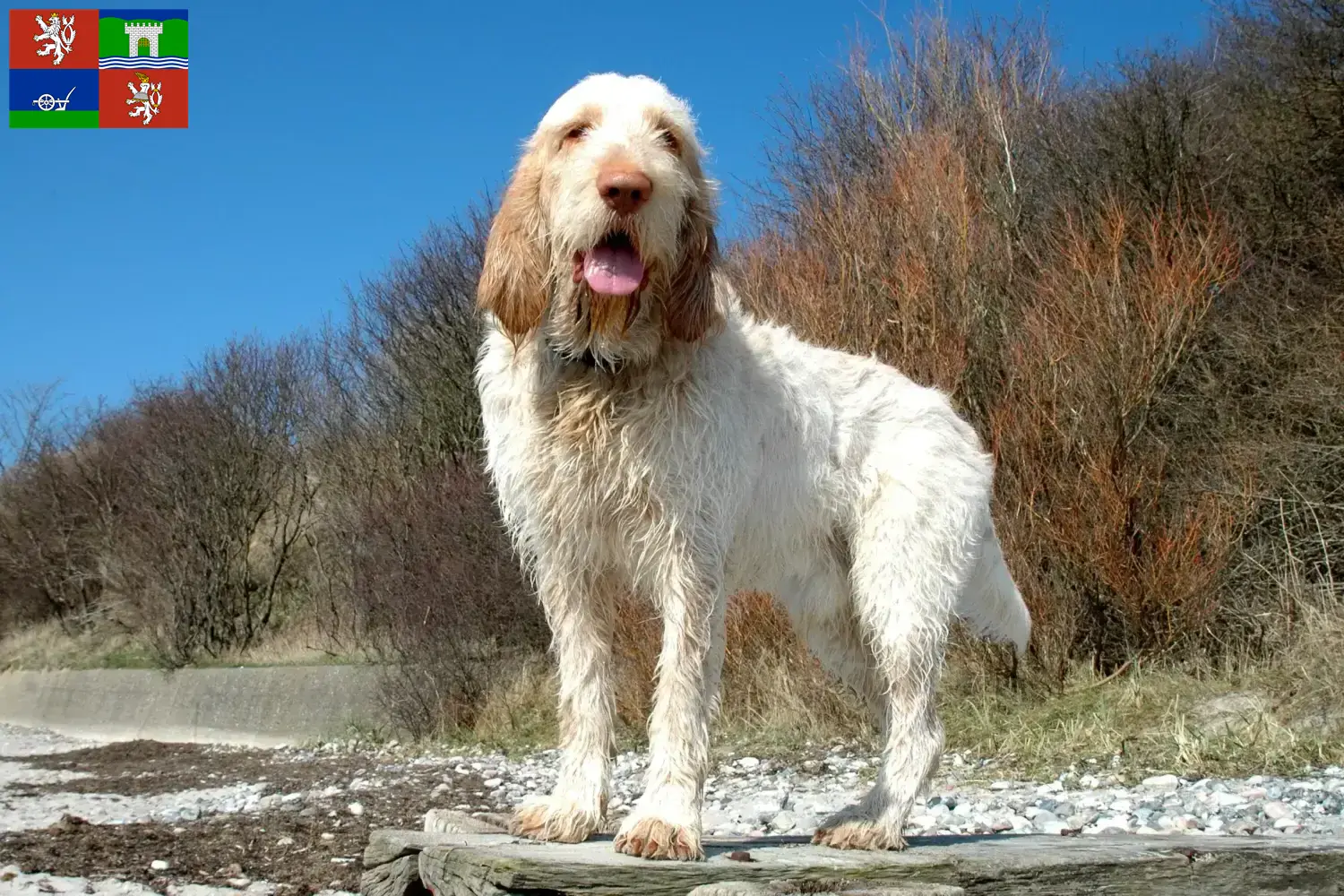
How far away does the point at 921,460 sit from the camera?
452 centimetres

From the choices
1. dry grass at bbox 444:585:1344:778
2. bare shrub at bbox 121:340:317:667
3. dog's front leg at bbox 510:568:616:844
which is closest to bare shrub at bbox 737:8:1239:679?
dry grass at bbox 444:585:1344:778

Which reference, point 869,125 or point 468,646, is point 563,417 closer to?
point 468,646

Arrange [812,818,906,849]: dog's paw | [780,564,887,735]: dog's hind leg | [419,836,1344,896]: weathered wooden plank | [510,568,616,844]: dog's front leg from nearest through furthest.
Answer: [419,836,1344,896]: weathered wooden plank → [510,568,616,844]: dog's front leg → [812,818,906,849]: dog's paw → [780,564,887,735]: dog's hind leg

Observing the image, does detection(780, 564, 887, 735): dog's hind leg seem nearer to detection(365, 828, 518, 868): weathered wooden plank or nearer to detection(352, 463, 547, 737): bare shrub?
detection(365, 828, 518, 868): weathered wooden plank

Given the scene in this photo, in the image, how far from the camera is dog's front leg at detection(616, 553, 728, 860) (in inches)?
144

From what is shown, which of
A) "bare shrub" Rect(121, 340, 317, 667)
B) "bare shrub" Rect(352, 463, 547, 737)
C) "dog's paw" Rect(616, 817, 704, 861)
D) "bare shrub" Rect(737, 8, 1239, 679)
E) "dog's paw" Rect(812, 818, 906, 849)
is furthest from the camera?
"bare shrub" Rect(121, 340, 317, 667)

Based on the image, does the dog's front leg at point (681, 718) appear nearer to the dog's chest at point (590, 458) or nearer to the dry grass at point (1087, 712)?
the dog's chest at point (590, 458)

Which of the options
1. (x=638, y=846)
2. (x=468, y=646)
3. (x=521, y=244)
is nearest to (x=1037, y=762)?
(x=638, y=846)

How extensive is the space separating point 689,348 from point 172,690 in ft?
63.8

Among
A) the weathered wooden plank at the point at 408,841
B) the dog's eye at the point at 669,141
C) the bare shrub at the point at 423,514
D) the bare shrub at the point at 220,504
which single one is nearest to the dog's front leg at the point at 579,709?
the weathered wooden plank at the point at 408,841

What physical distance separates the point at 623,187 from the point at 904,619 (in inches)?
74.0

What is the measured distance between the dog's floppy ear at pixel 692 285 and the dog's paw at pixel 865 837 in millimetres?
1793

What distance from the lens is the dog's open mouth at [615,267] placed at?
370 cm

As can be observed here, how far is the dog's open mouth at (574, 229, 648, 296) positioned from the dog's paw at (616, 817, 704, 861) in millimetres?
1632
